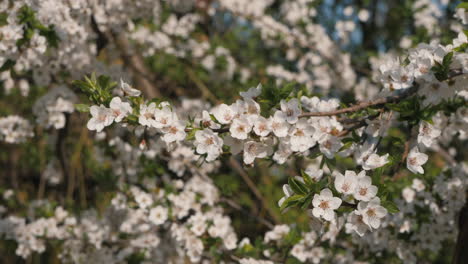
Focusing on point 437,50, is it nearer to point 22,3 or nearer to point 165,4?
point 22,3

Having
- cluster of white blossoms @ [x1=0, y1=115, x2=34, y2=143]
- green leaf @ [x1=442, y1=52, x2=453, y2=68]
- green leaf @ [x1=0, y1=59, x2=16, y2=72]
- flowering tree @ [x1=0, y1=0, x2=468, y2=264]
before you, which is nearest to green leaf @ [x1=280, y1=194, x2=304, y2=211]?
flowering tree @ [x1=0, y1=0, x2=468, y2=264]

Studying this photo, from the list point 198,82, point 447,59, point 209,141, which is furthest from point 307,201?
point 198,82

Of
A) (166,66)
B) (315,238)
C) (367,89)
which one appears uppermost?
(166,66)

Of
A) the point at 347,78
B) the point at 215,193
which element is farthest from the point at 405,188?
the point at 347,78

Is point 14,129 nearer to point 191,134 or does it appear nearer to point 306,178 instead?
point 191,134

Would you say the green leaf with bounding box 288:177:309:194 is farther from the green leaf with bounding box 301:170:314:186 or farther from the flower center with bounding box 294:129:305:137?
the flower center with bounding box 294:129:305:137

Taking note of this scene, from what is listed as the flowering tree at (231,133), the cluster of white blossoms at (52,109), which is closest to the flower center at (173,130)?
the flowering tree at (231,133)
